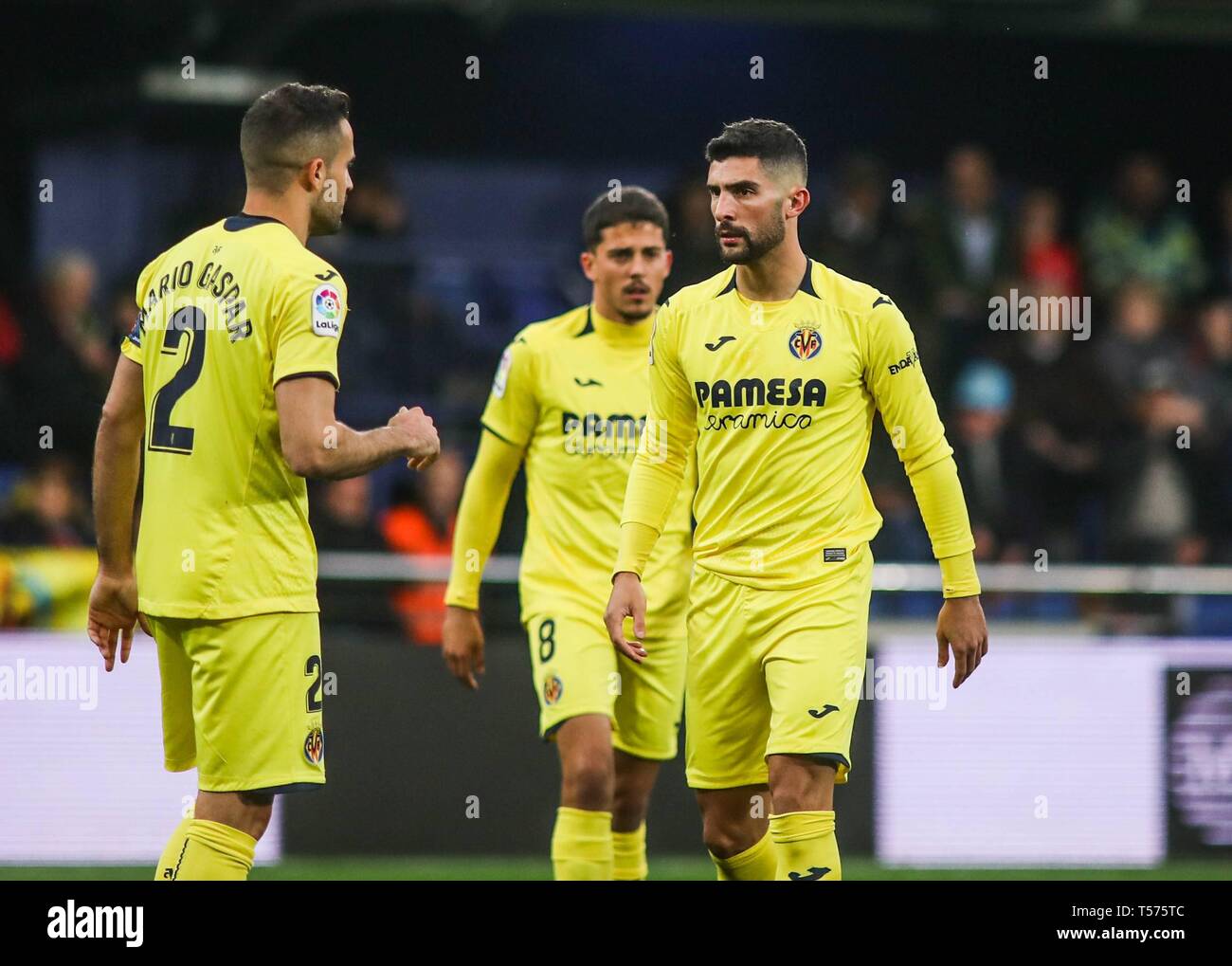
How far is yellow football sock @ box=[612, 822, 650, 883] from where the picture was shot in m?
7.06

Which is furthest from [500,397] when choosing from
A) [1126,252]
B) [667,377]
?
[1126,252]

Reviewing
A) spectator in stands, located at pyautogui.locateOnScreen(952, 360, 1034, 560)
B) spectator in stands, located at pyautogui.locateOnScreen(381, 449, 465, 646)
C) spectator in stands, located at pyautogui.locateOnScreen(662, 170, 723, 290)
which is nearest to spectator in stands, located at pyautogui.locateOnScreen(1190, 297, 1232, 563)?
spectator in stands, located at pyautogui.locateOnScreen(952, 360, 1034, 560)

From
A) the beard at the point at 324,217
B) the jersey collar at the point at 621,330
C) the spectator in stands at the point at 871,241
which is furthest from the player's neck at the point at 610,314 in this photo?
the spectator in stands at the point at 871,241

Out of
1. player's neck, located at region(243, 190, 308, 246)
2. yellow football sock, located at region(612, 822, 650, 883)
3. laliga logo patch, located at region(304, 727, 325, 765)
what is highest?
player's neck, located at region(243, 190, 308, 246)

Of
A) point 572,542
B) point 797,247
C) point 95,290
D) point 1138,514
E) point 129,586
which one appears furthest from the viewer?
point 95,290

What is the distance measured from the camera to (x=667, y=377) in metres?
6.09

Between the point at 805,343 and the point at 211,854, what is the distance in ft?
7.50

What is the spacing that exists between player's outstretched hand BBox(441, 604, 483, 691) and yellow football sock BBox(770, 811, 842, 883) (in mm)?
1795

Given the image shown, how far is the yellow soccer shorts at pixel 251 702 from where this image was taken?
204 inches

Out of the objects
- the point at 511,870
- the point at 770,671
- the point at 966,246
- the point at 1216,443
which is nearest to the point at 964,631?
the point at 770,671

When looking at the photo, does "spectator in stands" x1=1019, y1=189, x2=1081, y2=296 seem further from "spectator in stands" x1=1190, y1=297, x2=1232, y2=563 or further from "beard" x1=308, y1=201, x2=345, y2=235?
"beard" x1=308, y1=201, x2=345, y2=235

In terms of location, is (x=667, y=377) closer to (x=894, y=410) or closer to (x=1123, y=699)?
(x=894, y=410)
